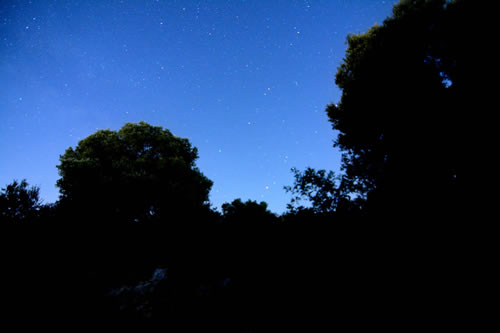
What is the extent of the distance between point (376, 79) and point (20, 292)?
1678cm

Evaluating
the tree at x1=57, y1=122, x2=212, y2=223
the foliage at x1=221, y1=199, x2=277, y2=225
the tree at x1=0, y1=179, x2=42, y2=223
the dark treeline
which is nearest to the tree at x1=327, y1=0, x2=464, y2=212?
the dark treeline

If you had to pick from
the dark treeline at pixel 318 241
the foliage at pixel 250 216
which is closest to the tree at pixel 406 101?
the dark treeline at pixel 318 241

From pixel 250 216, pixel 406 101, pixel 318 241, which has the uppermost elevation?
pixel 406 101

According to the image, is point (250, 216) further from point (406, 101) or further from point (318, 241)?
point (406, 101)

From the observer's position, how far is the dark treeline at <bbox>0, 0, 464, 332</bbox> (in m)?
4.63

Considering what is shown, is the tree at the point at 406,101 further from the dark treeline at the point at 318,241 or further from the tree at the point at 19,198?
the tree at the point at 19,198

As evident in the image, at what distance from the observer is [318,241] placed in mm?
5625

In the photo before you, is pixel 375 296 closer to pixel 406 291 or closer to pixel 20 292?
pixel 406 291

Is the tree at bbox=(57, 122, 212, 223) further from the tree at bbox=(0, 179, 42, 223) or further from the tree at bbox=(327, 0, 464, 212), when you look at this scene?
the tree at bbox=(327, 0, 464, 212)

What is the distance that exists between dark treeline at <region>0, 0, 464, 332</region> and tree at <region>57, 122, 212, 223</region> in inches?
115

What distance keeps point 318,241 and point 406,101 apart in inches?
335

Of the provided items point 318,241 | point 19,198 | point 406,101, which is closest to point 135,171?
point 19,198

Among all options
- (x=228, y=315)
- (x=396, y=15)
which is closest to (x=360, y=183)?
(x=228, y=315)

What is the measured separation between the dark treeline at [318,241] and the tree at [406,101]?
5 centimetres
